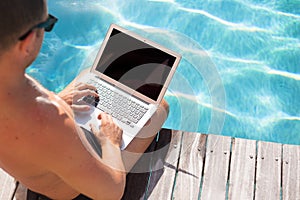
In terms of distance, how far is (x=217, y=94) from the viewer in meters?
3.32

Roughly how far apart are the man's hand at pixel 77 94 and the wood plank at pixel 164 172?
419 mm

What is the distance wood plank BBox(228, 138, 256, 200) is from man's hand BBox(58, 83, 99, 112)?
0.69 metres

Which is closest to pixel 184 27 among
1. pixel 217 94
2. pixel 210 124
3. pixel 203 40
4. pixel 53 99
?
pixel 203 40

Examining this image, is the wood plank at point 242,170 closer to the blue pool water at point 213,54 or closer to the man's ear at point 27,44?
the blue pool water at point 213,54

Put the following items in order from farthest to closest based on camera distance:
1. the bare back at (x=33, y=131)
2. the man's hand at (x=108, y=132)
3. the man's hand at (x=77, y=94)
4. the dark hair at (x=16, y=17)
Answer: the man's hand at (x=77, y=94)
the man's hand at (x=108, y=132)
the bare back at (x=33, y=131)
the dark hair at (x=16, y=17)

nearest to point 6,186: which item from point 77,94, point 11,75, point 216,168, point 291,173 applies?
point 77,94

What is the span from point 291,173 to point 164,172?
1.86 feet

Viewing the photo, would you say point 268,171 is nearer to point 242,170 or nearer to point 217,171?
point 242,170

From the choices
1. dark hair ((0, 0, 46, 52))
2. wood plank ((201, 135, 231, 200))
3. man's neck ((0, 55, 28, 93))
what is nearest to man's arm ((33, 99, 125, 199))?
man's neck ((0, 55, 28, 93))

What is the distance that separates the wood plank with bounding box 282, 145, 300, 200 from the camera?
2.30m

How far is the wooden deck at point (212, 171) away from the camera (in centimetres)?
229

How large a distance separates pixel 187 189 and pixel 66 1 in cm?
199

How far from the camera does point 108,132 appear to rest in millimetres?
2090

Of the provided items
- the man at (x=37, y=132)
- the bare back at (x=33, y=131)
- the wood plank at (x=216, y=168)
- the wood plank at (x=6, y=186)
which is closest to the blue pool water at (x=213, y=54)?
the wood plank at (x=216, y=168)
